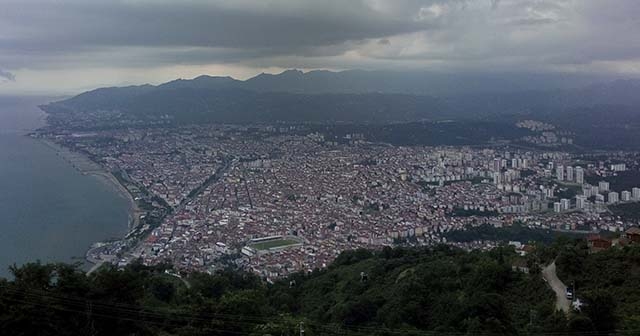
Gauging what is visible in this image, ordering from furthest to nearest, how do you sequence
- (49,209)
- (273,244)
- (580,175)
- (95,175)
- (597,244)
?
(580,175), (95,175), (49,209), (273,244), (597,244)

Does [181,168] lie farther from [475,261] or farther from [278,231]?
[475,261]

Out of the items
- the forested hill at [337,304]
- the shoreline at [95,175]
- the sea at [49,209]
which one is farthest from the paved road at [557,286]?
the shoreline at [95,175]

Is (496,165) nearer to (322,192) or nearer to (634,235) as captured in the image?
(322,192)

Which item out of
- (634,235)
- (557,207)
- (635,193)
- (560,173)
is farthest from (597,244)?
(560,173)

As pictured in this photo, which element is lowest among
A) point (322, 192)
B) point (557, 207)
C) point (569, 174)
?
point (557, 207)

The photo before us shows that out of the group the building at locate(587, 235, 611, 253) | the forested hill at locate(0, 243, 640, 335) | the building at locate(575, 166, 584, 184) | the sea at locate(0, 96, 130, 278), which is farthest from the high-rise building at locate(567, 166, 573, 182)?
the sea at locate(0, 96, 130, 278)

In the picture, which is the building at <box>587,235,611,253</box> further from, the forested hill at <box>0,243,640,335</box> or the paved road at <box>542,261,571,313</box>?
the paved road at <box>542,261,571,313</box>

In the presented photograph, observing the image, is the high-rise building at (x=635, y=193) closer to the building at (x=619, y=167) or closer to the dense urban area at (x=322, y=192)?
the dense urban area at (x=322, y=192)
